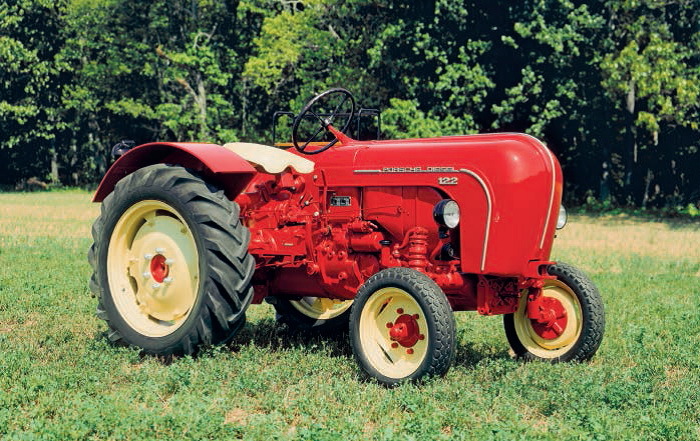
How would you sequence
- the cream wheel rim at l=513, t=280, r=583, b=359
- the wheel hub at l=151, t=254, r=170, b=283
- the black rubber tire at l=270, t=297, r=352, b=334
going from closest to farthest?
the cream wheel rim at l=513, t=280, r=583, b=359 → the wheel hub at l=151, t=254, r=170, b=283 → the black rubber tire at l=270, t=297, r=352, b=334

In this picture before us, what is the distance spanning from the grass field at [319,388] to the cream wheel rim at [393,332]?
0.24 m

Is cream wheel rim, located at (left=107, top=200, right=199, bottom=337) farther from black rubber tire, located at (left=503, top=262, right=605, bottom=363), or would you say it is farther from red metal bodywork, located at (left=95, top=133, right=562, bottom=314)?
black rubber tire, located at (left=503, top=262, right=605, bottom=363)

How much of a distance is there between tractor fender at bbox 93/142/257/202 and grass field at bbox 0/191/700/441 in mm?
1293

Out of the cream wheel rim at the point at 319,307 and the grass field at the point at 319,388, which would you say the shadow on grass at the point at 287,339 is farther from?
the cream wheel rim at the point at 319,307

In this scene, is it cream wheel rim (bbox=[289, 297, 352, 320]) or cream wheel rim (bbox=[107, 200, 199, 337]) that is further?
cream wheel rim (bbox=[289, 297, 352, 320])

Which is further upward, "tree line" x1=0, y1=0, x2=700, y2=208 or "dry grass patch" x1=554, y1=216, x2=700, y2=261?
"tree line" x1=0, y1=0, x2=700, y2=208

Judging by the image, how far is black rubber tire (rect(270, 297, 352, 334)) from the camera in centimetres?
860

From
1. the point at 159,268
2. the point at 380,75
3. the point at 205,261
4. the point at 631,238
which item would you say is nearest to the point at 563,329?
the point at 205,261

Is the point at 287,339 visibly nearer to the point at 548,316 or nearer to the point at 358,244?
the point at 358,244

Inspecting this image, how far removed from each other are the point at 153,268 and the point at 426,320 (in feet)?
8.30

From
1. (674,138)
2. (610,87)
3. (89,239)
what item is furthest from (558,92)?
(89,239)

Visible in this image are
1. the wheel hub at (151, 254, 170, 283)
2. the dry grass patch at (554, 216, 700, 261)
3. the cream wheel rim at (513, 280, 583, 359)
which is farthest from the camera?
the dry grass patch at (554, 216, 700, 261)

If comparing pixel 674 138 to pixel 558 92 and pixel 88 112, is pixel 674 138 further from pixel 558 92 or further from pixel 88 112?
pixel 88 112

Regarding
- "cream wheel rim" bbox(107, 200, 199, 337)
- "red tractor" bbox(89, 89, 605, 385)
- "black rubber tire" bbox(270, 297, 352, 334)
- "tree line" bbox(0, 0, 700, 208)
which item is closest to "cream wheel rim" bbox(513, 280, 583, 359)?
"red tractor" bbox(89, 89, 605, 385)
